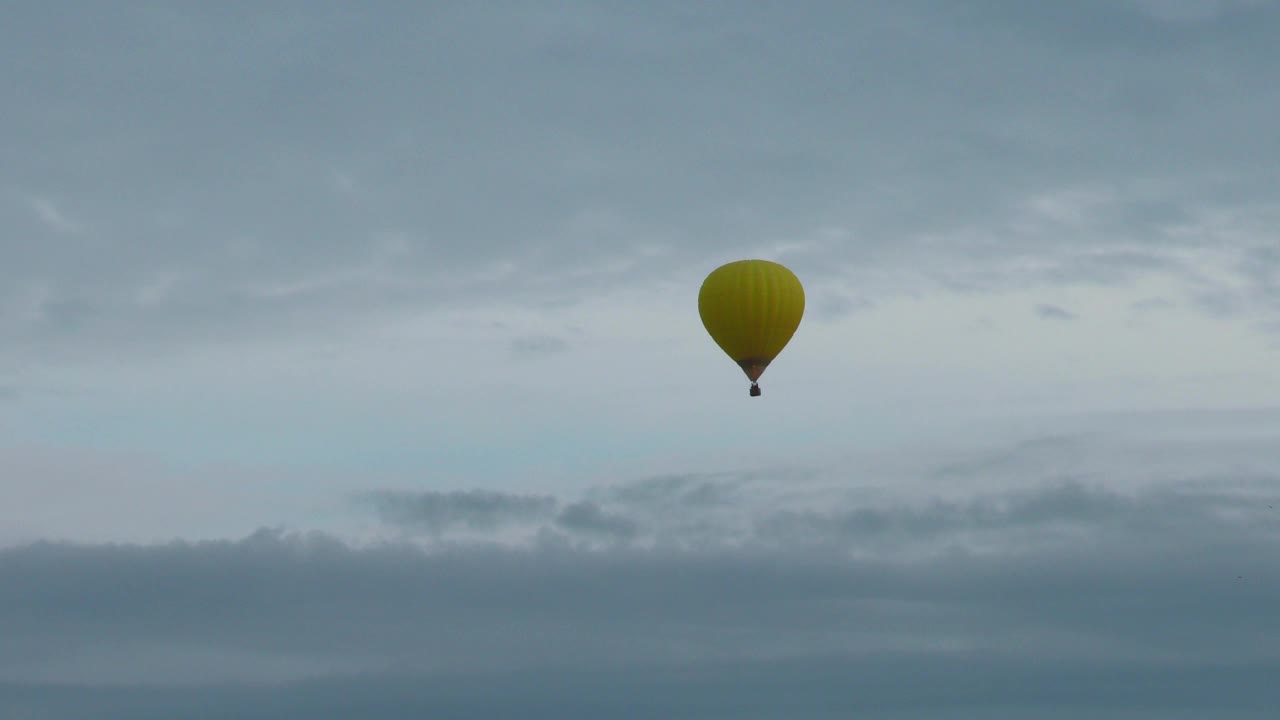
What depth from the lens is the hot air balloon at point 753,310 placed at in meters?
148

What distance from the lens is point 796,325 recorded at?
150 meters

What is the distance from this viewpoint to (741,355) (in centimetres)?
14988

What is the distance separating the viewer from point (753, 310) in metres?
148

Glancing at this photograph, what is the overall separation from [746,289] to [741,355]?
13.3 feet

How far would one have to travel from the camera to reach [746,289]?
148 m

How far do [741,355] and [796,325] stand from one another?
371cm

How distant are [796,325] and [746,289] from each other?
4.09 m

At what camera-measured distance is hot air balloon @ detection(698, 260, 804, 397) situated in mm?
148500
